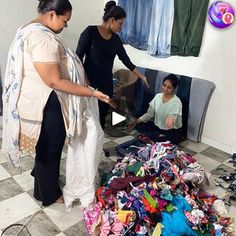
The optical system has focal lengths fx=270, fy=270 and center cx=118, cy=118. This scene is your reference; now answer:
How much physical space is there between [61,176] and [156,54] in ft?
5.00

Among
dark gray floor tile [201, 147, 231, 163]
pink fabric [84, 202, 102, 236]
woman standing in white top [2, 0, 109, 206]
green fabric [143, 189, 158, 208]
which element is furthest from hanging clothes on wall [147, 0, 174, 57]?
pink fabric [84, 202, 102, 236]

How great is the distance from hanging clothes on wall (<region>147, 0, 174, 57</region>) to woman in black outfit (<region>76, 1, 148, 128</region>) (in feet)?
2.20

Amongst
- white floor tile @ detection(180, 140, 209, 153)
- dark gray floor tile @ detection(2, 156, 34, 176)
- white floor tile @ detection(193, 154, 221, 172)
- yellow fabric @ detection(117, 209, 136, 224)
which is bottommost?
dark gray floor tile @ detection(2, 156, 34, 176)

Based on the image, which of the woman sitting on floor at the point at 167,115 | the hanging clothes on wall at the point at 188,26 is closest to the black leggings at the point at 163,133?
A: the woman sitting on floor at the point at 167,115

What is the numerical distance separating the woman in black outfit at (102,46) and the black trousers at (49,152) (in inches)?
26.1

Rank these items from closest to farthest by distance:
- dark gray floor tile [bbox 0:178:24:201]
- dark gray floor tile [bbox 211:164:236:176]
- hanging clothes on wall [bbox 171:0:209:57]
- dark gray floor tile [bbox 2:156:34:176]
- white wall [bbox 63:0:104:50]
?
dark gray floor tile [bbox 0:178:24:201] → dark gray floor tile [bbox 2:156:34:176] → dark gray floor tile [bbox 211:164:236:176] → hanging clothes on wall [bbox 171:0:209:57] → white wall [bbox 63:0:104:50]

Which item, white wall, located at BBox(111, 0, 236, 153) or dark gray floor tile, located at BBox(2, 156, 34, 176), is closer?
dark gray floor tile, located at BBox(2, 156, 34, 176)

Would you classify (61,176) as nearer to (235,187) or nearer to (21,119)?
(21,119)

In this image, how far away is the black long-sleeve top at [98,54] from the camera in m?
1.91

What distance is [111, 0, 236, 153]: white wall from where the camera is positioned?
223cm

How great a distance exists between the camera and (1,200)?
1.73 metres

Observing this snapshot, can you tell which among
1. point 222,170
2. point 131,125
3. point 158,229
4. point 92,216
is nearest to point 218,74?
point 222,170

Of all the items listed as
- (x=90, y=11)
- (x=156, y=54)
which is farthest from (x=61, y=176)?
(x=90, y=11)

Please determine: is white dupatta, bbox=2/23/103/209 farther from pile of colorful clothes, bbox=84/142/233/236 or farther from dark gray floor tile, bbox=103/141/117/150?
dark gray floor tile, bbox=103/141/117/150
